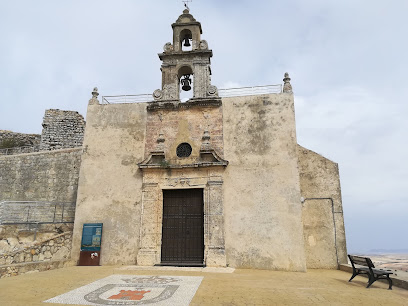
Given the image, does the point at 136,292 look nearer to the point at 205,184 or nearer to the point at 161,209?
the point at 161,209

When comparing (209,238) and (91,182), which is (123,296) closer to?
(209,238)

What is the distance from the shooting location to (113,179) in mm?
10156

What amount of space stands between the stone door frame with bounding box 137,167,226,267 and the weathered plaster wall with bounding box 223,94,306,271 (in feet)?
0.92

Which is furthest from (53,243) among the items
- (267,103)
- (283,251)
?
(267,103)

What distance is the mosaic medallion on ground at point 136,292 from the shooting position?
475cm

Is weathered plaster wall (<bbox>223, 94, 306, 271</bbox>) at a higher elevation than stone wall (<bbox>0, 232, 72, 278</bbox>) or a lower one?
higher

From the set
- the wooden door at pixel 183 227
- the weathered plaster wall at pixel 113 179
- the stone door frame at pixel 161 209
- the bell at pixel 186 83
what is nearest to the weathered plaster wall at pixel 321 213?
the stone door frame at pixel 161 209

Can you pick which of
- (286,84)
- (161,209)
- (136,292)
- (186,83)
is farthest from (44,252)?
(286,84)

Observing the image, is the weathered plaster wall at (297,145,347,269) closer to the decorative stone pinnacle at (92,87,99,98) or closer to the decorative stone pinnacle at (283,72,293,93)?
the decorative stone pinnacle at (283,72,293,93)

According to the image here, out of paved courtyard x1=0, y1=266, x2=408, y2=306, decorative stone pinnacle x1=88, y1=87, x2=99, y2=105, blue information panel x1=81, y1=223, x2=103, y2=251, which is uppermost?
decorative stone pinnacle x1=88, y1=87, x2=99, y2=105

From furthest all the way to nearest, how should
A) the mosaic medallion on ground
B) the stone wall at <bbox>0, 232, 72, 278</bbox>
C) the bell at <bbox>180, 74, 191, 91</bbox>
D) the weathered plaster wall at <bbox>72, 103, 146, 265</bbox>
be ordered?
the bell at <bbox>180, 74, 191, 91</bbox> < the weathered plaster wall at <bbox>72, 103, 146, 265</bbox> < the stone wall at <bbox>0, 232, 72, 278</bbox> < the mosaic medallion on ground

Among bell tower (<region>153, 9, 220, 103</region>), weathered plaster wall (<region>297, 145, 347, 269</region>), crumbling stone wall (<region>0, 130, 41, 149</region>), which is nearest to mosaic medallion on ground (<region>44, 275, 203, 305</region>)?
weathered plaster wall (<region>297, 145, 347, 269</region>)

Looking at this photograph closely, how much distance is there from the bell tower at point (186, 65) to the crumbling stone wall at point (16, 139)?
12639mm

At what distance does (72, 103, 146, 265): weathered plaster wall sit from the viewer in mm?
9570
